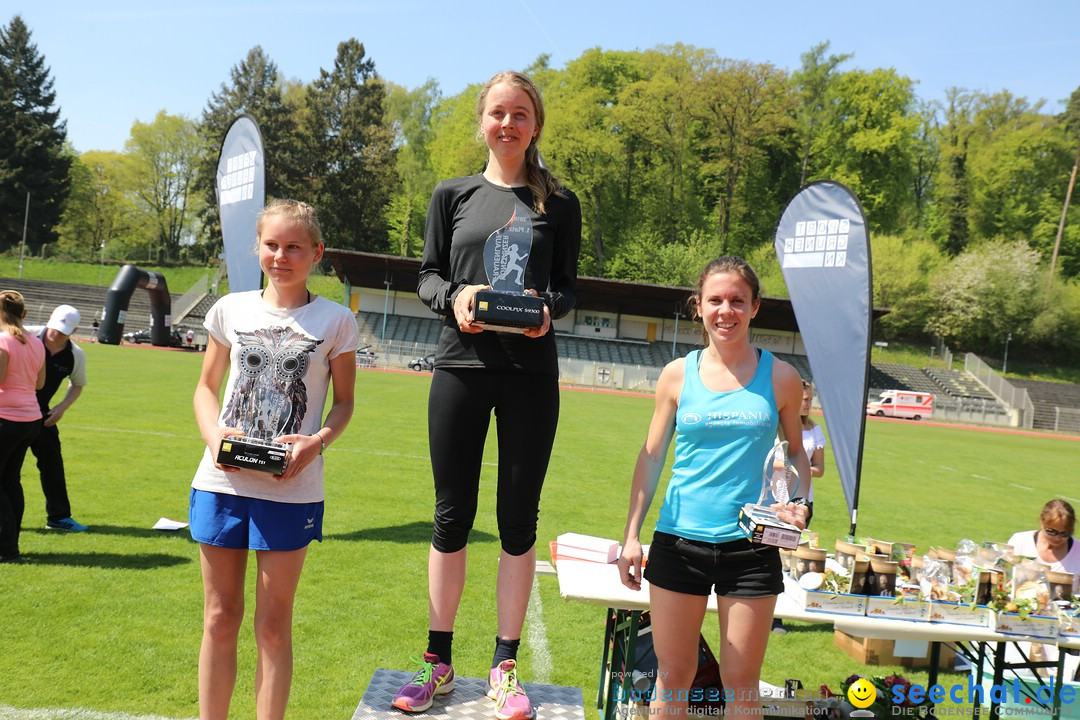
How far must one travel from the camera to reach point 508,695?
287 centimetres

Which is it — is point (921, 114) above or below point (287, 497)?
above

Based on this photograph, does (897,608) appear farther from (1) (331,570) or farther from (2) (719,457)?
(1) (331,570)

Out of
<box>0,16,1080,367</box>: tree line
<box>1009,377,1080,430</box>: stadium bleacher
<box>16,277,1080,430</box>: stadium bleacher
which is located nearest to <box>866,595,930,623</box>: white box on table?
<box>16,277,1080,430</box>: stadium bleacher

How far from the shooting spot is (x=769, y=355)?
2.95m

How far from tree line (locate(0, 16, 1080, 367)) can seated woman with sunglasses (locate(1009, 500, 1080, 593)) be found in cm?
4955

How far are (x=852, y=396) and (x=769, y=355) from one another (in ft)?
11.6

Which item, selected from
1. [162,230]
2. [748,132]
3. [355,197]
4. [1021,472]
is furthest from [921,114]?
[162,230]

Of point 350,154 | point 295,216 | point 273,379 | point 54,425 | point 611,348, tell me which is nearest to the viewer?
point 273,379

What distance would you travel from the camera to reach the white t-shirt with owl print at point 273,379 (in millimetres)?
2547

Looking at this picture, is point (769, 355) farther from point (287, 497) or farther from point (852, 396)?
point (852, 396)

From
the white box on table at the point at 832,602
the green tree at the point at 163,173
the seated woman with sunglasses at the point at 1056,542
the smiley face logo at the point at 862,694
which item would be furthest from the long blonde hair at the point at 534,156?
the green tree at the point at 163,173

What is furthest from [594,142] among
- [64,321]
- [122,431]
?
[64,321]

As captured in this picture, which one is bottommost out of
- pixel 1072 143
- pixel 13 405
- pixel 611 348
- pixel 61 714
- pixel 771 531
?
pixel 61 714

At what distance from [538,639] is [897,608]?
7.62ft
